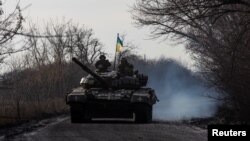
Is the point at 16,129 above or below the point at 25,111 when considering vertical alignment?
below

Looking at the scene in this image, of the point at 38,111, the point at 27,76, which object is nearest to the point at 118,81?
the point at 38,111

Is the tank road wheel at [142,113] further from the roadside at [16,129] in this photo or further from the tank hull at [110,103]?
the roadside at [16,129]

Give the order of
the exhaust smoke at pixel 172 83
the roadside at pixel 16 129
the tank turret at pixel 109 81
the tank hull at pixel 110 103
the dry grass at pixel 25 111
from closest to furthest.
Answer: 1. the roadside at pixel 16 129
2. the tank hull at pixel 110 103
3. the tank turret at pixel 109 81
4. the dry grass at pixel 25 111
5. the exhaust smoke at pixel 172 83

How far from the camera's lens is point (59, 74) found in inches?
1923

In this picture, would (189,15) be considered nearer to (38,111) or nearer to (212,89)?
(212,89)

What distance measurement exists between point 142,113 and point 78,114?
84.8 inches

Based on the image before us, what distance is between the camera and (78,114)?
877 inches

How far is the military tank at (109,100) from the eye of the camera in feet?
71.1

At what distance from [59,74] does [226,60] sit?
25143mm

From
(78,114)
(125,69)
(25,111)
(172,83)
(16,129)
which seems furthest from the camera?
(172,83)

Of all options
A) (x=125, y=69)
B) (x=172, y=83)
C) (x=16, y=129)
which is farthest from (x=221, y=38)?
(x=172, y=83)

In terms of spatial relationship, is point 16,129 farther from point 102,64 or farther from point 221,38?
point 221,38

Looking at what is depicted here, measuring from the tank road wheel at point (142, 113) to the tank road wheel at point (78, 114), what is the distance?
5.68 ft

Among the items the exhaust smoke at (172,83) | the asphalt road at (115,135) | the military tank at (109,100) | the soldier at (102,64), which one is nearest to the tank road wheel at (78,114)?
the military tank at (109,100)
